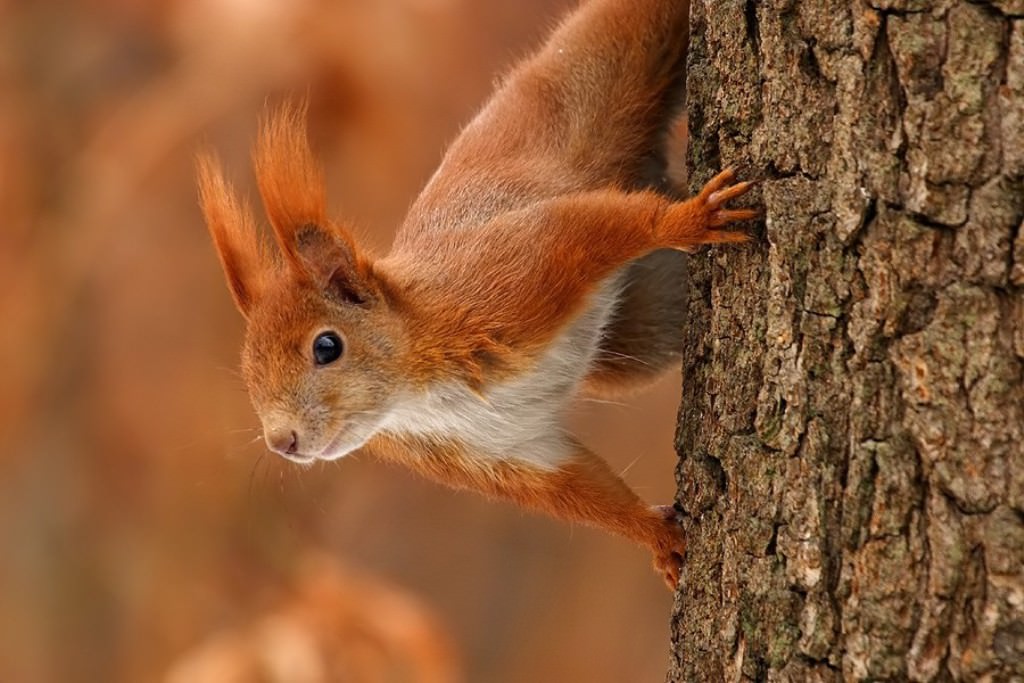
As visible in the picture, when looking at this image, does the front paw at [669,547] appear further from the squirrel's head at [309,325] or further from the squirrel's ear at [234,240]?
the squirrel's ear at [234,240]

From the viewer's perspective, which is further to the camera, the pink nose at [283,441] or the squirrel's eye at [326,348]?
the squirrel's eye at [326,348]

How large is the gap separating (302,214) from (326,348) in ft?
0.70

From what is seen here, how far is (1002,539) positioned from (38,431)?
16.0 feet

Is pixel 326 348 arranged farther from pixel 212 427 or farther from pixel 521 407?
pixel 212 427

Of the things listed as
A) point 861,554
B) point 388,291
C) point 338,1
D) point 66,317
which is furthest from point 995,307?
point 66,317

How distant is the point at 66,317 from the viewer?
213 inches

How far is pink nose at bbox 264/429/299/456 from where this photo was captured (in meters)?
2.07

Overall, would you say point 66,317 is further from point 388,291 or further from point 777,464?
point 777,464

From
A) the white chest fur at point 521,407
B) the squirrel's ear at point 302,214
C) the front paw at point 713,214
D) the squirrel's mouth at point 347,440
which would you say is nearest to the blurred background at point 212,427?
the white chest fur at point 521,407

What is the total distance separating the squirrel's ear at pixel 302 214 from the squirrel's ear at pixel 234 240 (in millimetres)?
138

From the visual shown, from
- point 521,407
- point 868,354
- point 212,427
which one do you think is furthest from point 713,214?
point 212,427

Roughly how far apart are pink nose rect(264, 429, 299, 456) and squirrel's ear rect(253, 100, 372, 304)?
0.86 feet

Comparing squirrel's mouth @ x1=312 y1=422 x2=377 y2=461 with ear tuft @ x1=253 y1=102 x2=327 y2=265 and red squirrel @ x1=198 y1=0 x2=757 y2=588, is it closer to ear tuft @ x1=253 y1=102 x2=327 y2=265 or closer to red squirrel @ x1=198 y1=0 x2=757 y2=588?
red squirrel @ x1=198 y1=0 x2=757 y2=588

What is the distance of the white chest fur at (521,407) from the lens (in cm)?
224
